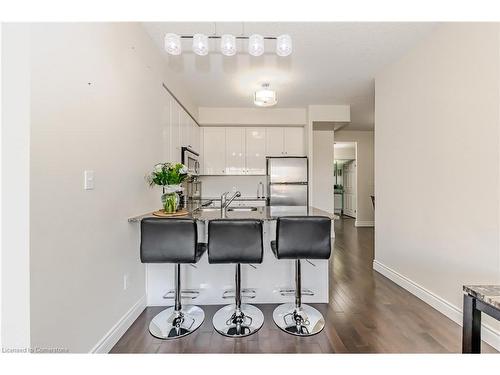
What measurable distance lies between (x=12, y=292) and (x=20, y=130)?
0.75 meters

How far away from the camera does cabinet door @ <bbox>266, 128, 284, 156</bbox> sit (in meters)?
5.26

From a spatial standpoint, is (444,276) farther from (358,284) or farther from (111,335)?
(111,335)

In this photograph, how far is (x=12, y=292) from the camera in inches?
46.9

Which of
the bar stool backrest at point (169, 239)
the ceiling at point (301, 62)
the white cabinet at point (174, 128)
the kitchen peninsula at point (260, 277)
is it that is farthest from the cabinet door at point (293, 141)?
the bar stool backrest at point (169, 239)

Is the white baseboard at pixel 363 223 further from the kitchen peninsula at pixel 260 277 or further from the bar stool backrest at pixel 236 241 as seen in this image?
the bar stool backrest at pixel 236 241

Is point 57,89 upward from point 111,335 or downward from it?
upward

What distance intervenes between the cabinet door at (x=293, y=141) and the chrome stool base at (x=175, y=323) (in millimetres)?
3673

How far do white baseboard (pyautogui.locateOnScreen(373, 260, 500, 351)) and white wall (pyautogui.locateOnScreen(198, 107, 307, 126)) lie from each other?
10.1ft

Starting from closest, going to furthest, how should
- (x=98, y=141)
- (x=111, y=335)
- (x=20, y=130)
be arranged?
(x=20, y=130), (x=98, y=141), (x=111, y=335)

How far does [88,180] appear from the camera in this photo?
1598 millimetres

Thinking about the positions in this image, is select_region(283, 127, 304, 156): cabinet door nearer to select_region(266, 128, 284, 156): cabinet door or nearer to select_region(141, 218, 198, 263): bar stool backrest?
select_region(266, 128, 284, 156): cabinet door

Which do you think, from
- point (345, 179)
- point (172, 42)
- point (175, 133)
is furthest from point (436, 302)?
point (345, 179)

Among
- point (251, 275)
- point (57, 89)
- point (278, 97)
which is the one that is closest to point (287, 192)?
point (278, 97)

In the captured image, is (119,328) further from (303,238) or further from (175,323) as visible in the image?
(303,238)
